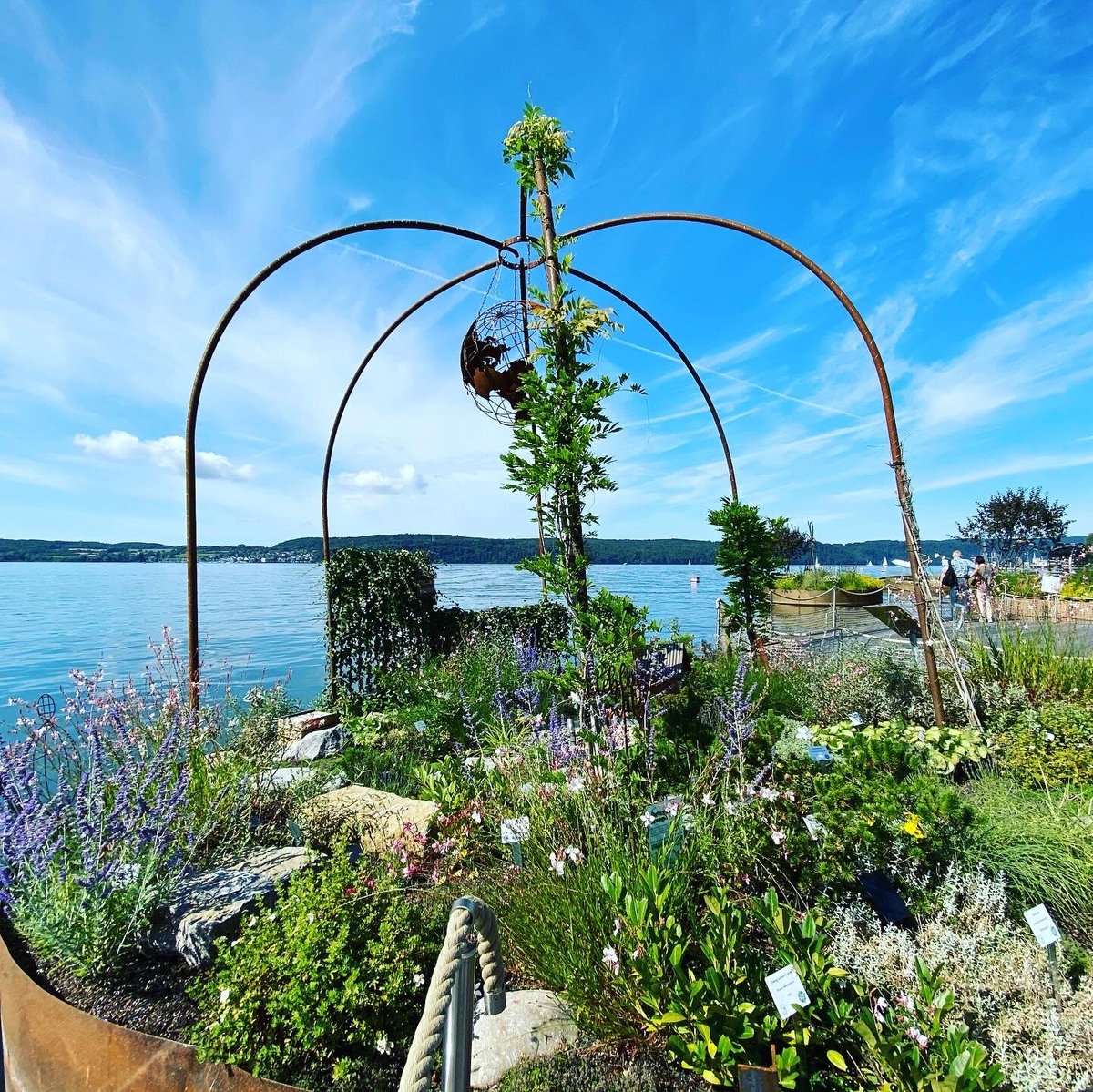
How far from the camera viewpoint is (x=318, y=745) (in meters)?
4.88

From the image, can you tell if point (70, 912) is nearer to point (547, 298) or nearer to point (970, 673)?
point (547, 298)

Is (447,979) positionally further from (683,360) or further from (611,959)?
(683,360)

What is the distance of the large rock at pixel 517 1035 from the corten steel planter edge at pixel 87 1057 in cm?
70

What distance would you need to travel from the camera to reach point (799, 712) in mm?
4898

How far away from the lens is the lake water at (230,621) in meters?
4.87

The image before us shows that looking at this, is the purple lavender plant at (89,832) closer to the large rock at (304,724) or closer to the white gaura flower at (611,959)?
the white gaura flower at (611,959)

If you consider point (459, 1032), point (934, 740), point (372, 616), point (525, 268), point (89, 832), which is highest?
point (525, 268)

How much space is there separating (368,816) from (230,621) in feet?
29.5

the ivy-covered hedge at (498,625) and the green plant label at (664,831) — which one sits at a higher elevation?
the ivy-covered hedge at (498,625)

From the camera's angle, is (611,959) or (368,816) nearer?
(611,959)

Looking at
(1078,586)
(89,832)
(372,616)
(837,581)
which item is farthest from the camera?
(837,581)

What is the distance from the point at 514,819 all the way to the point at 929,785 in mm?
1767

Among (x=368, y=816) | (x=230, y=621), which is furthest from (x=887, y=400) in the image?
(x=230, y=621)

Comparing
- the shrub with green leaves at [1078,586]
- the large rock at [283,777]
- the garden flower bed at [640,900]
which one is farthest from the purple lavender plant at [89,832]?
the shrub with green leaves at [1078,586]
